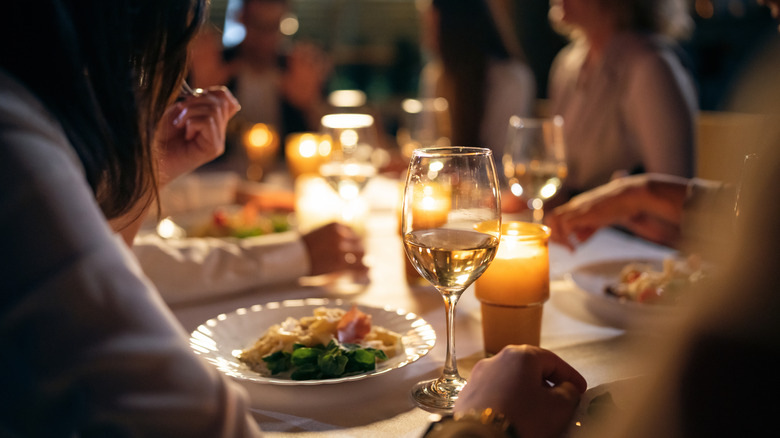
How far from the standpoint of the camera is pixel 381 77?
573 cm

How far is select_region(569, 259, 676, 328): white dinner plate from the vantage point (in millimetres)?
927

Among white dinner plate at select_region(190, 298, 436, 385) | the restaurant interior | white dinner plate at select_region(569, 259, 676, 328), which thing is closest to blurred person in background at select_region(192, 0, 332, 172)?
the restaurant interior

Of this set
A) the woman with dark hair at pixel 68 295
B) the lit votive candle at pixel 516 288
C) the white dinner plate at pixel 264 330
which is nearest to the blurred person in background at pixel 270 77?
the white dinner plate at pixel 264 330

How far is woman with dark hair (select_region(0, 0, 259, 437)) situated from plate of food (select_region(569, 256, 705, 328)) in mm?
633

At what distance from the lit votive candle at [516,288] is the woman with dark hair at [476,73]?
2188 millimetres

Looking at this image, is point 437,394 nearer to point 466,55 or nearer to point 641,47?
point 641,47

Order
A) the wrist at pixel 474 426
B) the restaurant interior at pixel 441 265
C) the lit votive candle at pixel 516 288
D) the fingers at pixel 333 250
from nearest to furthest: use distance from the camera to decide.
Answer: the wrist at pixel 474 426 → the restaurant interior at pixel 441 265 → the lit votive candle at pixel 516 288 → the fingers at pixel 333 250

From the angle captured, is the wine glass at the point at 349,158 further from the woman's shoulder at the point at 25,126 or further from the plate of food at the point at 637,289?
the woman's shoulder at the point at 25,126

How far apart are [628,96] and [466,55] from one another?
3.14 feet

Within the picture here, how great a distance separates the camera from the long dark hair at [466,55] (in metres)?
3.02

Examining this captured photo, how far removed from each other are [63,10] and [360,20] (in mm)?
5431

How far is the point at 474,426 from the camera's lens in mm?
532

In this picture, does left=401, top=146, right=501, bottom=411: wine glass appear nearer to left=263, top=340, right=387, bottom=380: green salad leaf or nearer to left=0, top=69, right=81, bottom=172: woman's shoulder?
left=263, top=340, right=387, bottom=380: green salad leaf

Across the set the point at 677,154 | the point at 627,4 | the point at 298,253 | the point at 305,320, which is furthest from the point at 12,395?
the point at 627,4
